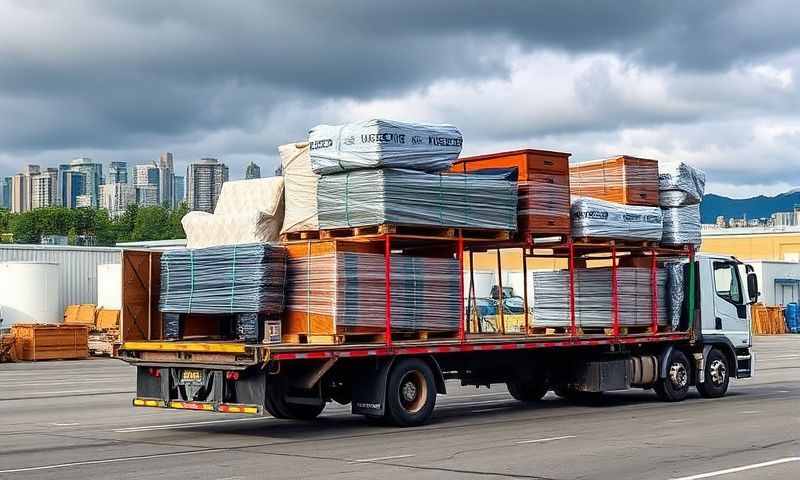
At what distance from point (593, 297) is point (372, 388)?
5.98 metres

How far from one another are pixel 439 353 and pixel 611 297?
4639 millimetres

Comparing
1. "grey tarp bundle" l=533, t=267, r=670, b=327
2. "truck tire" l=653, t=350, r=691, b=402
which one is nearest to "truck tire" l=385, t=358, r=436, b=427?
"grey tarp bundle" l=533, t=267, r=670, b=327

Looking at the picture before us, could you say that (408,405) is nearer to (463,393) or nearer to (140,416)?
(140,416)

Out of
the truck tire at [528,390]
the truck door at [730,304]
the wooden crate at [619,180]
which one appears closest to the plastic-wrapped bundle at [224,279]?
the truck tire at [528,390]

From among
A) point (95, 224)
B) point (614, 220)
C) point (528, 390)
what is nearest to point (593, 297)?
point (614, 220)

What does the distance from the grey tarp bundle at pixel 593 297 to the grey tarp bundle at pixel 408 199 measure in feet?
11.7

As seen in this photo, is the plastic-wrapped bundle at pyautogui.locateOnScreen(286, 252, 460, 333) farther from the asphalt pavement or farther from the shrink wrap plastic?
the shrink wrap plastic

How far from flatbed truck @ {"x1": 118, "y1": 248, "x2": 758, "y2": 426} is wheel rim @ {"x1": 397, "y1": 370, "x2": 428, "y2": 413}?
1 centimetres

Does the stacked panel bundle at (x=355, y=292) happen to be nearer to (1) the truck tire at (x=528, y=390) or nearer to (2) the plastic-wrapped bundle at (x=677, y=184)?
(1) the truck tire at (x=528, y=390)

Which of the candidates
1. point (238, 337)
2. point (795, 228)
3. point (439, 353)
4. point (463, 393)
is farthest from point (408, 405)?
point (795, 228)

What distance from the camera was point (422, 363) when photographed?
52.9ft

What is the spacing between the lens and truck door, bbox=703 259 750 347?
21.6m

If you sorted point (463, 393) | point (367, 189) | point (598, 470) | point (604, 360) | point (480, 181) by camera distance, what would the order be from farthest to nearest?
point (463, 393) → point (604, 360) → point (480, 181) → point (367, 189) → point (598, 470)

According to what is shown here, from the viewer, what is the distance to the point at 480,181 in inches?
667
